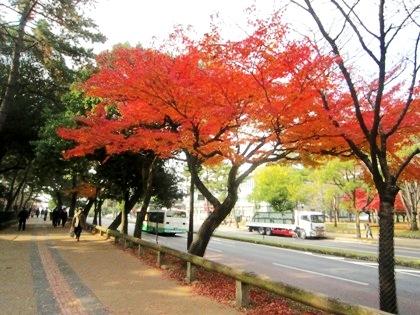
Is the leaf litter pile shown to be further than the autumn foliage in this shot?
No

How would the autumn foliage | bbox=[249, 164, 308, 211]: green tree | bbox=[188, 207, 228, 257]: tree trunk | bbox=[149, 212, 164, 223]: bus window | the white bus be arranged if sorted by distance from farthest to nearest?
1. bbox=[249, 164, 308, 211]: green tree
2. bbox=[149, 212, 164, 223]: bus window
3. the white bus
4. bbox=[188, 207, 228, 257]: tree trunk
5. the autumn foliage

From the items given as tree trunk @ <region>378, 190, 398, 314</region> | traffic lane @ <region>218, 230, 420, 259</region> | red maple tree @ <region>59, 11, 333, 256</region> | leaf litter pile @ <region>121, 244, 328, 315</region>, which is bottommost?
traffic lane @ <region>218, 230, 420, 259</region>

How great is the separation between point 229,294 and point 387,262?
322 cm

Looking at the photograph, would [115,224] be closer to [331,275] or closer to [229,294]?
[331,275]

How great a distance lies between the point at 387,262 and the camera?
5938 millimetres

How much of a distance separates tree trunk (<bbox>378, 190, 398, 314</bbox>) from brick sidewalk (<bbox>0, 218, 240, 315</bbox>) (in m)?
2.37

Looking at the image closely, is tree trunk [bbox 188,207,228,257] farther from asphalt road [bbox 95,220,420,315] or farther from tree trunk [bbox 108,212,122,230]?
tree trunk [bbox 108,212,122,230]

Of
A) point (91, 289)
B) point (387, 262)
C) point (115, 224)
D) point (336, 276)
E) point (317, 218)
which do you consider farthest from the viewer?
point (317, 218)

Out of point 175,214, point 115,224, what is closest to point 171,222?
point 175,214

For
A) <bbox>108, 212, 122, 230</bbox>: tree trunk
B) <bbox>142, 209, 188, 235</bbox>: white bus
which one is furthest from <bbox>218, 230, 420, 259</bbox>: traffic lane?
<bbox>108, 212, 122, 230</bbox>: tree trunk

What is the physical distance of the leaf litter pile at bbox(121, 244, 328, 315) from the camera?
22.1ft

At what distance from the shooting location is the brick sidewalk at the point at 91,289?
651 cm

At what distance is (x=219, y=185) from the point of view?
55.3 metres

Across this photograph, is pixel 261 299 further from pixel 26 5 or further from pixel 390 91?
pixel 26 5
